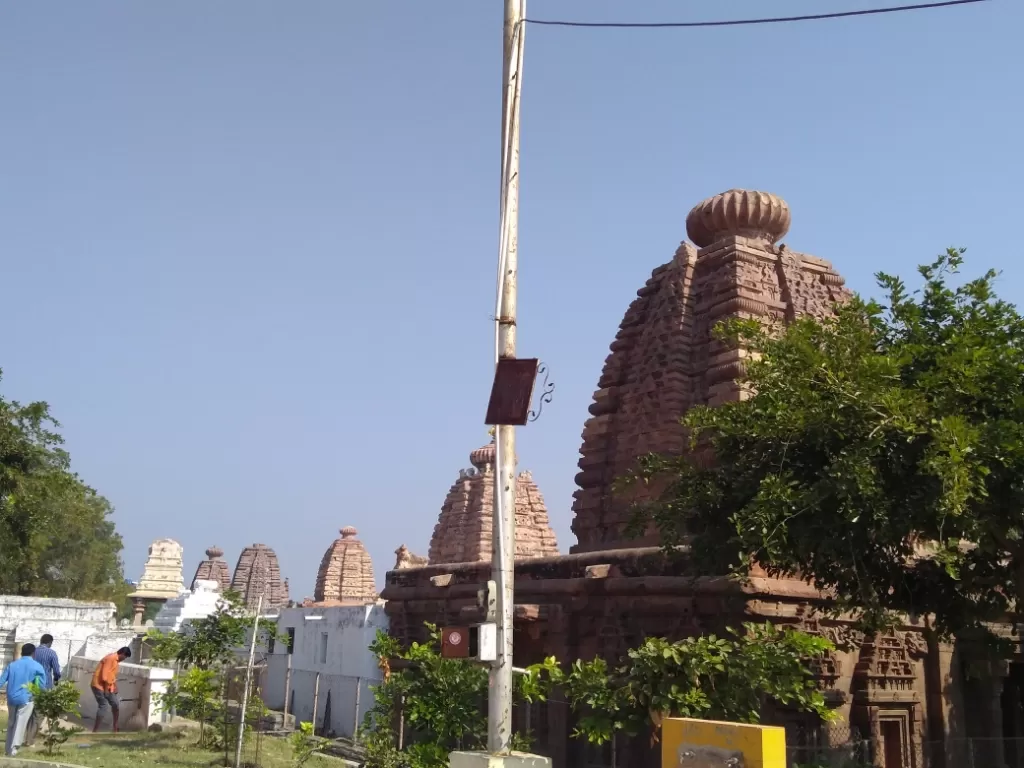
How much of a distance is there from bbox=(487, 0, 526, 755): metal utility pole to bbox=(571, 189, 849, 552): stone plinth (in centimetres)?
577

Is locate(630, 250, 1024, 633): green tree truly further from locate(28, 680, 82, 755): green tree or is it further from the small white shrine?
the small white shrine

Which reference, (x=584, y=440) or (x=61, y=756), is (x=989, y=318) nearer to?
(x=584, y=440)

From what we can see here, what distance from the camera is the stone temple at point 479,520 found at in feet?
82.8

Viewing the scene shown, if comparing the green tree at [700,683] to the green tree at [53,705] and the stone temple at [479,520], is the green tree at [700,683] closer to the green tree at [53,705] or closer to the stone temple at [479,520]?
the green tree at [53,705]

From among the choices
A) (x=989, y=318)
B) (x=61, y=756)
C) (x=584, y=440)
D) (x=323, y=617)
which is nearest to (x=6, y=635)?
(x=323, y=617)

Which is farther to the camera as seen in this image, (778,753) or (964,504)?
(964,504)

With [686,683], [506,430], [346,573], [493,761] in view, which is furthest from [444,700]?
[346,573]

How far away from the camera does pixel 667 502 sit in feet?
32.2

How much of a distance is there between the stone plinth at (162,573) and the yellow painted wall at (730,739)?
1900 inches

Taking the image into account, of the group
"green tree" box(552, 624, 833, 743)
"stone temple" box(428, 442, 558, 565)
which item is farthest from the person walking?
"stone temple" box(428, 442, 558, 565)

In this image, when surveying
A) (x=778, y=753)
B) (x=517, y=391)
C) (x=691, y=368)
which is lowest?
(x=778, y=753)

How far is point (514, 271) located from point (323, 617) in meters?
20.2

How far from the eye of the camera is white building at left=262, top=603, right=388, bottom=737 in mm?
20922

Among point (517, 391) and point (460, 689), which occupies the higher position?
point (517, 391)
